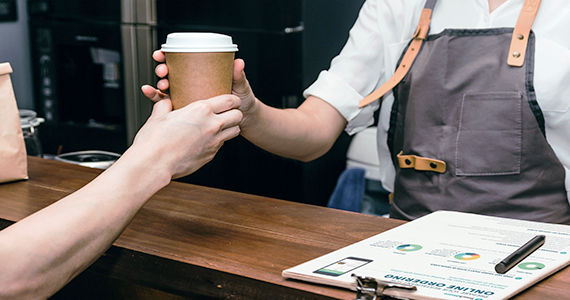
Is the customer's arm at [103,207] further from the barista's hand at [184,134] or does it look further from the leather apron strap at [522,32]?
the leather apron strap at [522,32]

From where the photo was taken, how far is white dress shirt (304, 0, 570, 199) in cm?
135

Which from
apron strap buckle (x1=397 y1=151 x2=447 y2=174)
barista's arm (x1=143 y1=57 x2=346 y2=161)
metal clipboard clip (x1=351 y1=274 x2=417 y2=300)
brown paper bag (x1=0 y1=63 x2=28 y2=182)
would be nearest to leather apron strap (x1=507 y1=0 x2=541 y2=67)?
apron strap buckle (x1=397 y1=151 x2=447 y2=174)

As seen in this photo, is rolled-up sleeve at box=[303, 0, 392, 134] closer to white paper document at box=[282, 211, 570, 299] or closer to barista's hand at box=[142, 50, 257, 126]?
barista's hand at box=[142, 50, 257, 126]

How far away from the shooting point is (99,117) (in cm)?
311

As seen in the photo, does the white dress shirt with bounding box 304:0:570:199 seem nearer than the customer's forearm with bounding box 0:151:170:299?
No

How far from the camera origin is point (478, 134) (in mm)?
1401

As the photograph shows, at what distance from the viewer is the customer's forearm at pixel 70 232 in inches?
31.4

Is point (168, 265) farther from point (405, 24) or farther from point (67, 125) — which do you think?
point (67, 125)

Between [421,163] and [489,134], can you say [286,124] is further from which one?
[489,134]

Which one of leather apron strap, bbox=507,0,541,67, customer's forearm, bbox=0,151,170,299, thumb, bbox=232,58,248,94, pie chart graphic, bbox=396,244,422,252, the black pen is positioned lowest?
pie chart graphic, bbox=396,244,422,252

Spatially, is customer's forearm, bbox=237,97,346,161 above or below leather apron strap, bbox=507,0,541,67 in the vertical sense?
below

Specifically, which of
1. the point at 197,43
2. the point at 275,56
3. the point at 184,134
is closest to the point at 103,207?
the point at 184,134

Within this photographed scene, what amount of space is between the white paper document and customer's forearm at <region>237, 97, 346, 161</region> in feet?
1.31

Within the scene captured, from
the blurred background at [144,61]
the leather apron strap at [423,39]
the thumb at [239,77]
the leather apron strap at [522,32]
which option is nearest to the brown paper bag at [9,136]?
the thumb at [239,77]
